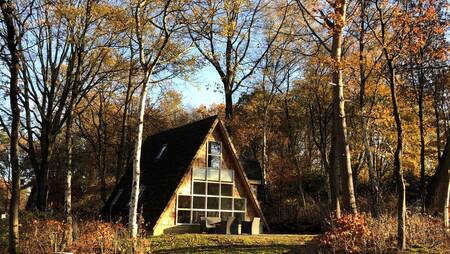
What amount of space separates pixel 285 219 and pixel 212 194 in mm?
6562

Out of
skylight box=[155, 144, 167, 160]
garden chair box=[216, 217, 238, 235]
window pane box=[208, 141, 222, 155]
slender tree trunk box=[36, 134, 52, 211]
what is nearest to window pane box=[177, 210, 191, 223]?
garden chair box=[216, 217, 238, 235]

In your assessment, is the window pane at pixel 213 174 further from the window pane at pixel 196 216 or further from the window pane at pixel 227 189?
the window pane at pixel 196 216

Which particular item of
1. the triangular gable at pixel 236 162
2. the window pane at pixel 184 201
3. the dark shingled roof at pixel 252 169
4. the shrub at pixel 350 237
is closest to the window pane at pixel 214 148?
the triangular gable at pixel 236 162

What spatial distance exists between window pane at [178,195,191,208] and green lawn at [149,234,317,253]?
3.68 metres

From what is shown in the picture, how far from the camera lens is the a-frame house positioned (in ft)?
70.5

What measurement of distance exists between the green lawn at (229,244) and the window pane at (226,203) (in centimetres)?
506

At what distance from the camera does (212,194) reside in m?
23.0

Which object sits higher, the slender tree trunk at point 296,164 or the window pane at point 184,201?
the slender tree trunk at point 296,164

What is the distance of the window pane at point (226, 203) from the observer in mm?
23109

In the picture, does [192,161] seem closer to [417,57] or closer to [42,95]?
[42,95]

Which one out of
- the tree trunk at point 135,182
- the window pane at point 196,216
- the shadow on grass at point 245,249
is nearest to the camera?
the shadow on grass at point 245,249

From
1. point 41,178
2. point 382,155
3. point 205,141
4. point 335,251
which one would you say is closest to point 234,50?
point 205,141

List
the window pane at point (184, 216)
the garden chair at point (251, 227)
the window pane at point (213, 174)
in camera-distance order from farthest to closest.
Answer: the window pane at point (213, 174), the window pane at point (184, 216), the garden chair at point (251, 227)

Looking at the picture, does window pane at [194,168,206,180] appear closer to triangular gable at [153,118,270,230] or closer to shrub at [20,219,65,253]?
triangular gable at [153,118,270,230]
